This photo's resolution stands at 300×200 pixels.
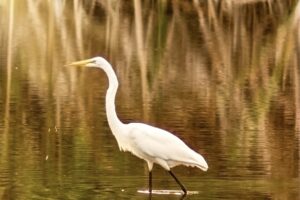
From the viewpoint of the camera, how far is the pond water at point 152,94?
32.2 ft

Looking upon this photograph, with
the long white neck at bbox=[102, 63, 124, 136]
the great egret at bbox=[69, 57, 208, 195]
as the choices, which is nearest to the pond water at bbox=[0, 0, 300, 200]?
the great egret at bbox=[69, 57, 208, 195]

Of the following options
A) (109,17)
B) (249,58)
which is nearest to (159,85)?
(249,58)

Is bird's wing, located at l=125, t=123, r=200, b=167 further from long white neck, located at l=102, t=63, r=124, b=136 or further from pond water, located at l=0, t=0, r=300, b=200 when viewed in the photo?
pond water, located at l=0, t=0, r=300, b=200

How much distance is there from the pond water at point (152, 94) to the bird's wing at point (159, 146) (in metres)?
0.29

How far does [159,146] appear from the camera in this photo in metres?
9.39

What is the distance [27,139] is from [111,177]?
2200mm

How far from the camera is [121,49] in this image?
20906mm

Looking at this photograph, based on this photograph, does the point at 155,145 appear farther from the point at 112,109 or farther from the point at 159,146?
the point at 112,109

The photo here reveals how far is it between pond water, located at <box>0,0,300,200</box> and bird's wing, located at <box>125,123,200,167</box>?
0.96 ft

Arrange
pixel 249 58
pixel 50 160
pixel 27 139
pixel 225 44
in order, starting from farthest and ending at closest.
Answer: pixel 225 44 → pixel 249 58 → pixel 27 139 → pixel 50 160

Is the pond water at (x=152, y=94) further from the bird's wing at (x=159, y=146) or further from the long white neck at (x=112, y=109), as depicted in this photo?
the long white neck at (x=112, y=109)

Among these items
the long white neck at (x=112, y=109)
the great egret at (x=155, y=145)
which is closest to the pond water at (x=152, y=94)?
the great egret at (x=155, y=145)

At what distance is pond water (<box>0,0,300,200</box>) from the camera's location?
387 inches

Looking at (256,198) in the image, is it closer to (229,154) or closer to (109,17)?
(229,154)
